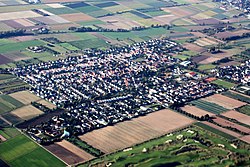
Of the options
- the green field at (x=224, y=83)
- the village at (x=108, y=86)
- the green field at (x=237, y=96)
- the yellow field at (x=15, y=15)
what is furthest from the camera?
the yellow field at (x=15, y=15)

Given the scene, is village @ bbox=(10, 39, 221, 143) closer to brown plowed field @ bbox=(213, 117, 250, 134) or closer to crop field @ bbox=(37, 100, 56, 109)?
crop field @ bbox=(37, 100, 56, 109)

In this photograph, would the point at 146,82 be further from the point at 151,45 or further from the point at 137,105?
the point at 151,45

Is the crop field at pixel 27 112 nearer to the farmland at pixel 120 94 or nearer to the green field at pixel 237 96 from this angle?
the farmland at pixel 120 94

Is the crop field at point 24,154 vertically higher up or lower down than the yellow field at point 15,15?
lower down

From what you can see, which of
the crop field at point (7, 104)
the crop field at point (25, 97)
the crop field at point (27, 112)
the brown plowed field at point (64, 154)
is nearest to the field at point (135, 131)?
the brown plowed field at point (64, 154)

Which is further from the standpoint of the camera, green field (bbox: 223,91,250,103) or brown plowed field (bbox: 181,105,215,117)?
green field (bbox: 223,91,250,103)

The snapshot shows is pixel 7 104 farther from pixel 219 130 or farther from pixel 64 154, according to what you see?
pixel 219 130

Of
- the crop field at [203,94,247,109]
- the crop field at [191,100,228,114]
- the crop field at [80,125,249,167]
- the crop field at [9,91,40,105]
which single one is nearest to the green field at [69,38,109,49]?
the crop field at [9,91,40,105]
